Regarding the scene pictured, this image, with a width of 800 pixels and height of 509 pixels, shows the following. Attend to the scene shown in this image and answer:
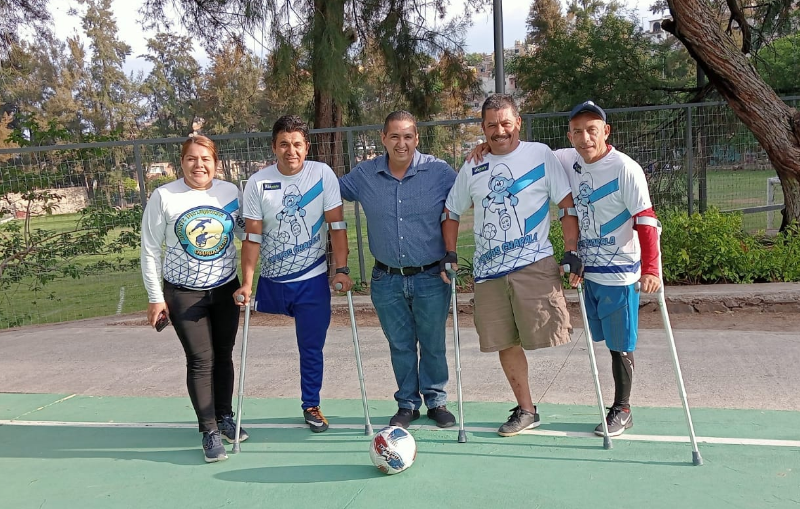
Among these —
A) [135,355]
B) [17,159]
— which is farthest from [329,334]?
[17,159]

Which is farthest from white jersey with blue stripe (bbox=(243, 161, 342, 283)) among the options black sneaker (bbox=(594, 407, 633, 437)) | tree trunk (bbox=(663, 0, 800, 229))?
tree trunk (bbox=(663, 0, 800, 229))

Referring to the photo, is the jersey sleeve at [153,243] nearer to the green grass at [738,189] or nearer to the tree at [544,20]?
the green grass at [738,189]

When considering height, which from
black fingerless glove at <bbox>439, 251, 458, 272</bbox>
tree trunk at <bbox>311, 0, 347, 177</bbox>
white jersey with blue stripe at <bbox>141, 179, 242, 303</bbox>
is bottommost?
black fingerless glove at <bbox>439, 251, 458, 272</bbox>

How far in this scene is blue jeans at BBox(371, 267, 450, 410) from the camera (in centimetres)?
432

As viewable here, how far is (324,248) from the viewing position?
4.43 metres

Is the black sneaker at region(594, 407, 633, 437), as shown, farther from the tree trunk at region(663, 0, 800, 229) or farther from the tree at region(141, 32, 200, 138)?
the tree at region(141, 32, 200, 138)

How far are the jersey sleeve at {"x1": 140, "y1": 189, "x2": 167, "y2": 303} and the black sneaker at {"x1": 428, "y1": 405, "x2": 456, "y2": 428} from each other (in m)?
1.77

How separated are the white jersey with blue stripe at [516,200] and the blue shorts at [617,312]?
38cm

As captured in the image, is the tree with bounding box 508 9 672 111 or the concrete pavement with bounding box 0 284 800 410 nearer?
the concrete pavement with bounding box 0 284 800 410

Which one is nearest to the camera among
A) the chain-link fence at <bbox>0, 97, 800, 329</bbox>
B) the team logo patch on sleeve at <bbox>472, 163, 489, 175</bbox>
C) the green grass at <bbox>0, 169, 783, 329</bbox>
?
the team logo patch on sleeve at <bbox>472, 163, 489, 175</bbox>

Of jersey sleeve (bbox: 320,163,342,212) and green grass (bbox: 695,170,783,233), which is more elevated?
jersey sleeve (bbox: 320,163,342,212)

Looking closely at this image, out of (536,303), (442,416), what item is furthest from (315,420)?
(536,303)

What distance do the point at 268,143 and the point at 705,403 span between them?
5.74 m

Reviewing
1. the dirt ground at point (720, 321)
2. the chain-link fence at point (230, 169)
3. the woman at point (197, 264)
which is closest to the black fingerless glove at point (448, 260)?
the woman at point (197, 264)
